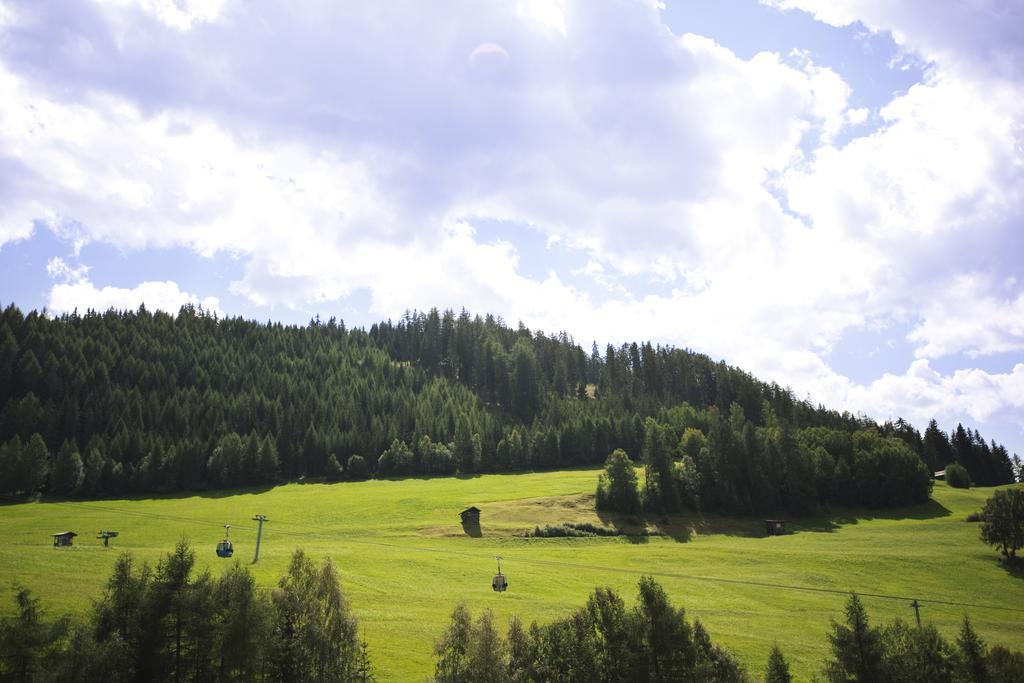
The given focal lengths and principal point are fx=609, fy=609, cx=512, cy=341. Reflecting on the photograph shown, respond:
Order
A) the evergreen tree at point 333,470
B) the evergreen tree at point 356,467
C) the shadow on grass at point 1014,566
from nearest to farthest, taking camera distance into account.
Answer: the shadow on grass at point 1014,566, the evergreen tree at point 333,470, the evergreen tree at point 356,467

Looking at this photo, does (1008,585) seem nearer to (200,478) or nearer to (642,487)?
(642,487)

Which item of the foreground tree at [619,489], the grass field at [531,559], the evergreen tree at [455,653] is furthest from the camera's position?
the foreground tree at [619,489]

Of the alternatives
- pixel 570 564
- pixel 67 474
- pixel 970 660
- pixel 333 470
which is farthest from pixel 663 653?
pixel 67 474

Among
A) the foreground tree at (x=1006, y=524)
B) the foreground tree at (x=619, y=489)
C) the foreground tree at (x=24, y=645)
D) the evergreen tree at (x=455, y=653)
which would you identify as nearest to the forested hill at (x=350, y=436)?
the foreground tree at (x=619, y=489)

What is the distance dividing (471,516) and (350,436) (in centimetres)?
7383

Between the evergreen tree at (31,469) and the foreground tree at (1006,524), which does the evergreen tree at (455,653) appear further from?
the evergreen tree at (31,469)

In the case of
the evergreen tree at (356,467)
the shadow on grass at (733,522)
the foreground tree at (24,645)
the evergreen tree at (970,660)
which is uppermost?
the evergreen tree at (356,467)

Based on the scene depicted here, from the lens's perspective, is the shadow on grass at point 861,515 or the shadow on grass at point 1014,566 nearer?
the shadow on grass at point 1014,566

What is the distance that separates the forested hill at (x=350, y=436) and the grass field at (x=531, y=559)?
11272 mm

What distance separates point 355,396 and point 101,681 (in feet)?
522

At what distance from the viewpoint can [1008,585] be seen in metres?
72.6

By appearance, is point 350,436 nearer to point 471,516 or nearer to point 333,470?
point 333,470

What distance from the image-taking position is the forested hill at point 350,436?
122188 millimetres

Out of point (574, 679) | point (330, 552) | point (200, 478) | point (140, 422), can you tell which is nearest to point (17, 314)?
point (140, 422)
